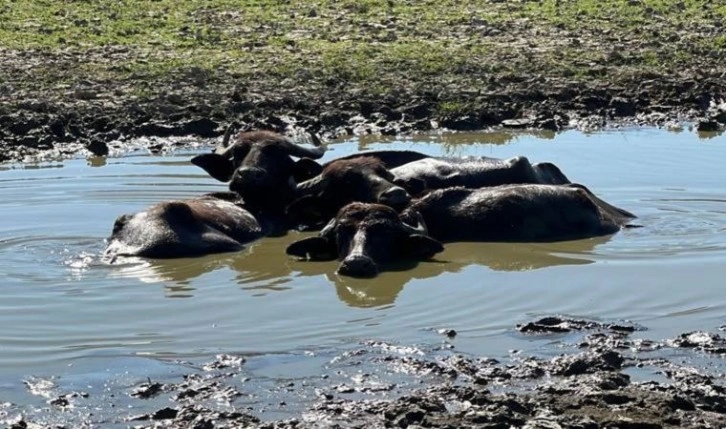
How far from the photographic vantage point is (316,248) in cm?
1134

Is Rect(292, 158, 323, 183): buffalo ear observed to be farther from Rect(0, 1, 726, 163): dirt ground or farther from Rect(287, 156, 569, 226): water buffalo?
Rect(0, 1, 726, 163): dirt ground

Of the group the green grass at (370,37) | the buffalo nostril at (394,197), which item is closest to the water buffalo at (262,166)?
the buffalo nostril at (394,197)

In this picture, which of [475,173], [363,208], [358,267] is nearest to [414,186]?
[475,173]

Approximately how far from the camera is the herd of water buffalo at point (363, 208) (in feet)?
36.7

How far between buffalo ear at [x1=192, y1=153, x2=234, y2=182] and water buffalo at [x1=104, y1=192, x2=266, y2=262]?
47.2 inches

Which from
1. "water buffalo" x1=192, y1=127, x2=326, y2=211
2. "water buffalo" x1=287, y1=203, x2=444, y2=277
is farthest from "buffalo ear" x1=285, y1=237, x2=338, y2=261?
"water buffalo" x1=192, y1=127, x2=326, y2=211

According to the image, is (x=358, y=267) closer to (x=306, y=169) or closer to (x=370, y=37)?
(x=306, y=169)

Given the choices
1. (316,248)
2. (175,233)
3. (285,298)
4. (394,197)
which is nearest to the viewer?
(285,298)

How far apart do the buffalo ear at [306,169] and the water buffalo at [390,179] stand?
0.15 m

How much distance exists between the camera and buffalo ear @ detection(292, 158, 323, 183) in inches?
517

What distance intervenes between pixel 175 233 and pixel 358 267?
1.57m

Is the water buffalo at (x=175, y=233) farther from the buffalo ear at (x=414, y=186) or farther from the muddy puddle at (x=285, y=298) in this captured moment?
the buffalo ear at (x=414, y=186)

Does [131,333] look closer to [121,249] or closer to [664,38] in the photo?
[121,249]

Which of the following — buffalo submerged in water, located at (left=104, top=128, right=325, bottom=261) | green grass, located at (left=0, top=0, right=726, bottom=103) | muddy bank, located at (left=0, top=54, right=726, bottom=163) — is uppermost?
green grass, located at (left=0, top=0, right=726, bottom=103)
